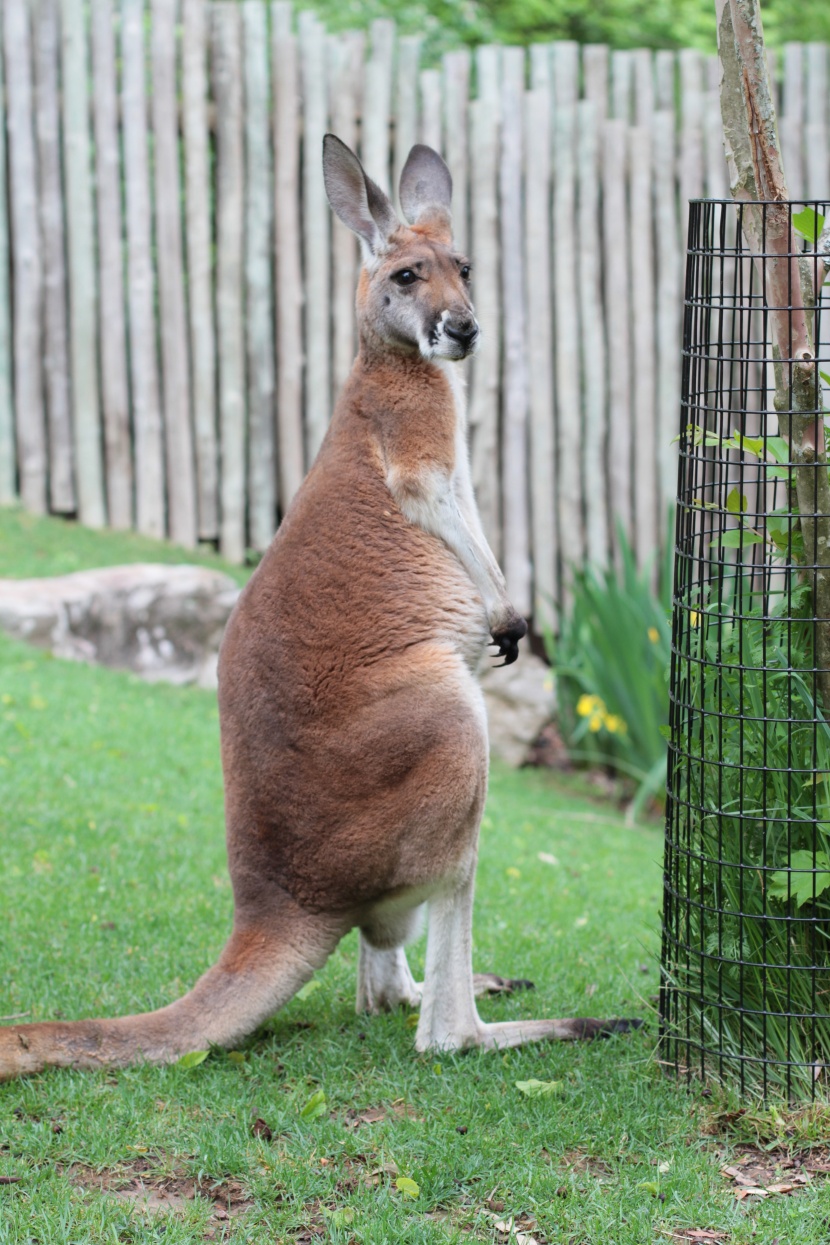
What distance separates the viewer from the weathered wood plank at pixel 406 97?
849cm

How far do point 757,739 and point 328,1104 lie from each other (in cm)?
138

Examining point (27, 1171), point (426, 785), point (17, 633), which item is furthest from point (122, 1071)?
point (17, 633)

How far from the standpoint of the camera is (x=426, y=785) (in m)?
3.46

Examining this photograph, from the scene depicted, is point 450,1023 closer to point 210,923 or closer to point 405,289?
point 210,923

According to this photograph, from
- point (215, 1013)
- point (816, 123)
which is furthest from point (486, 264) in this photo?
point (215, 1013)

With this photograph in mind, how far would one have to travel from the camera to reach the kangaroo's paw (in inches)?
164

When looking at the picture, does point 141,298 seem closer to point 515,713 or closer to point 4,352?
point 4,352

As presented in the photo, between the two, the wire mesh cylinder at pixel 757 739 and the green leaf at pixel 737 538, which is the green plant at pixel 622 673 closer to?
the wire mesh cylinder at pixel 757 739

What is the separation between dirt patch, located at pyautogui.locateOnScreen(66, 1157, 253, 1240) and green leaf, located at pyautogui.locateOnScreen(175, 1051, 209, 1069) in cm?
37

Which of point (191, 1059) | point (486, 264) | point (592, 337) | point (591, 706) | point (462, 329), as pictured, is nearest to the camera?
point (191, 1059)

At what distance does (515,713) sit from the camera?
853 cm

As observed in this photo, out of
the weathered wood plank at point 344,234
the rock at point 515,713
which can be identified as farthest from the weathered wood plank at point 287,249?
the rock at point 515,713

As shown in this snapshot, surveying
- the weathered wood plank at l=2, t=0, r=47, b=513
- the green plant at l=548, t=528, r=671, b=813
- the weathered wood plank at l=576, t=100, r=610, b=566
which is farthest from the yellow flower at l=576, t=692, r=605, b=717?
the weathered wood plank at l=2, t=0, r=47, b=513

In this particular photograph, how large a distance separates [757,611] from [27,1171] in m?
2.20
